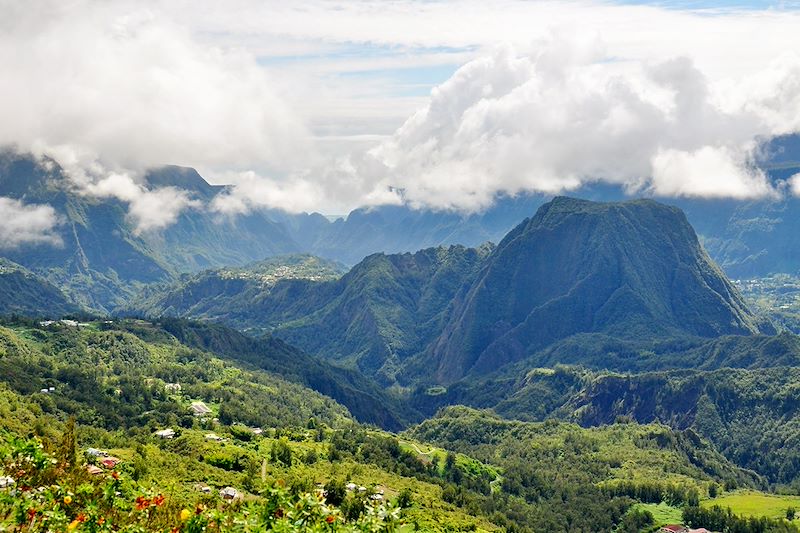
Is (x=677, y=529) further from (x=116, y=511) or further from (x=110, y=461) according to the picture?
(x=116, y=511)

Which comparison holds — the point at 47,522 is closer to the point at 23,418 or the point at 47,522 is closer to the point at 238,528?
the point at 238,528

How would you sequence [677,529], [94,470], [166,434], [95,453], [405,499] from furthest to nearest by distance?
[166,434]
[677,529]
[405,499]
[95,453]
[94,470]

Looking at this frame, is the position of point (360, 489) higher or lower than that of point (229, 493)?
lower

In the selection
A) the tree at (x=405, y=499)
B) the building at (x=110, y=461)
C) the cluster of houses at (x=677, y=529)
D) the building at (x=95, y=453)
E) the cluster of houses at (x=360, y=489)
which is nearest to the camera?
the building at (x=110, y=461)

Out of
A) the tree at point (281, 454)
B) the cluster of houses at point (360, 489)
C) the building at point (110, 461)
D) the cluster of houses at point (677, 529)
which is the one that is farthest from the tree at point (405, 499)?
the cluster of houses at point (677, 529)

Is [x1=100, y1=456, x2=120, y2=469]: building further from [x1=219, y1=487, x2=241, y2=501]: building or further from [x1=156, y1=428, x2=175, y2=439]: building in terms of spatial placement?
[x1=156, y1=428, x2=175, y2=439]: building

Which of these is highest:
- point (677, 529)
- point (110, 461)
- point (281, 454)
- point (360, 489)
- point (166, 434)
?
point (110, 461)

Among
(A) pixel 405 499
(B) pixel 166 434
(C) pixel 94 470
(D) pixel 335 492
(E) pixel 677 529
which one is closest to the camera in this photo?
(C) pixel 94 470

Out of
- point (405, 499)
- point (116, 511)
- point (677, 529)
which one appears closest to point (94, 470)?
point (116, 511)

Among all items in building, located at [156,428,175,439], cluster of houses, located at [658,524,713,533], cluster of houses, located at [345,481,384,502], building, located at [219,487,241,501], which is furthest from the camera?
building, located at [156,428,175,439]

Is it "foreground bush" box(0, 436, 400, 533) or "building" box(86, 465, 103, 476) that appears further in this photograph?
"building" box(86, 465, 103, 476)

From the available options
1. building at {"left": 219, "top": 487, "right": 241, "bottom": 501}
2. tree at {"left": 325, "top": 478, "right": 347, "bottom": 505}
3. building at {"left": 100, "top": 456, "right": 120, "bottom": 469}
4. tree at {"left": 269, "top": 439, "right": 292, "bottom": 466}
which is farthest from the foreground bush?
tree at {"left": 269, "top": 439, "right": 292, "bottom": 466}

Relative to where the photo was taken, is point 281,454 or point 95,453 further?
point 281,454

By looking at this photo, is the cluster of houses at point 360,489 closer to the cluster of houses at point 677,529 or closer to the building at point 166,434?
the building at point 166,434
